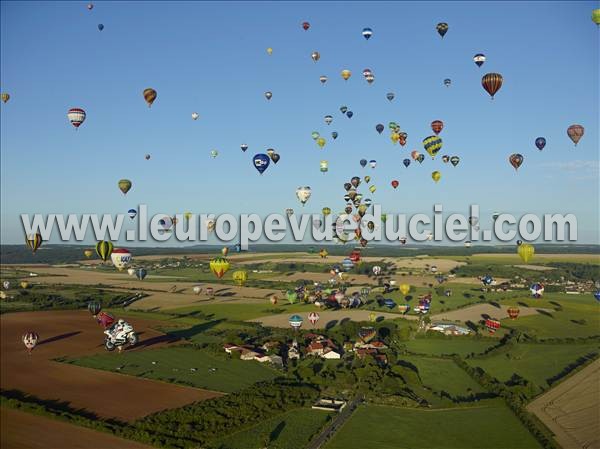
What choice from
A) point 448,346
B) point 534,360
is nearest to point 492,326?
point 448,346

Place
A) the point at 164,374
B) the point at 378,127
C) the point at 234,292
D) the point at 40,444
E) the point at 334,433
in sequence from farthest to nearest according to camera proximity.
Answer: the point at 234,292
the point at 378,127
the point at 164,374
the point at 334,433
the point at 40,444

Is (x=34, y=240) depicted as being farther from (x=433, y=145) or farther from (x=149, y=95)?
(x=433, y=145)

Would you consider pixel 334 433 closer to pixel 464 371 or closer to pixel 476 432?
pixel 476 432

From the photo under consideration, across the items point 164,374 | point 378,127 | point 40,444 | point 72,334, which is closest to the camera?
point 40,444

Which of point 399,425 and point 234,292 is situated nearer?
point 399,425

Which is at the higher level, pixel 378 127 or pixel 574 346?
pixel 378 127

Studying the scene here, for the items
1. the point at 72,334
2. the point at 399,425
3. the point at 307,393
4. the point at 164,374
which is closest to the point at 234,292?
the point at 72,334

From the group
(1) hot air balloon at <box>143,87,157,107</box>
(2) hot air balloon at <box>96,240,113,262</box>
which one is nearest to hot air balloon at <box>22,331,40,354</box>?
(2) hot air balloon at <box>96,240,113,262</box>
